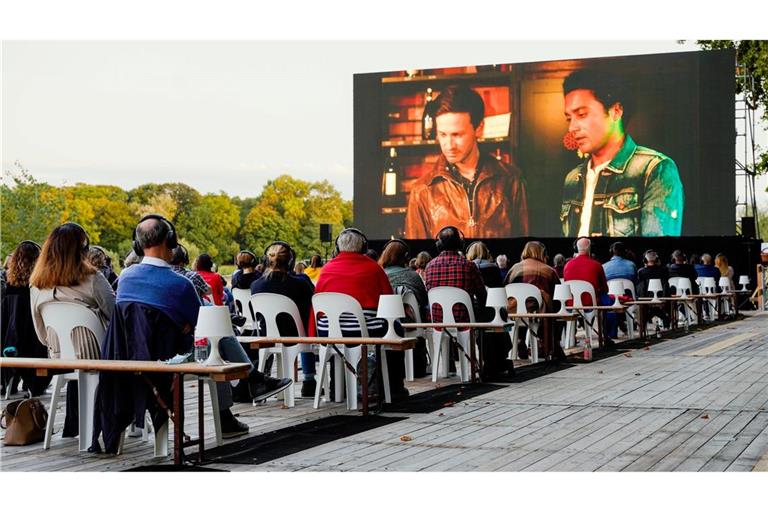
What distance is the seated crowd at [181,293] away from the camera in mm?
5891

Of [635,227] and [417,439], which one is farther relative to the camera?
[635,227]

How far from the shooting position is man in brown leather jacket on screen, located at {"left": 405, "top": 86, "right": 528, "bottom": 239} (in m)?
24.3

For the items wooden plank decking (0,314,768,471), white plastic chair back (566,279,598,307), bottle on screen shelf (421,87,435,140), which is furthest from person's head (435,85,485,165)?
wooden plank decking (0,314,768,471)

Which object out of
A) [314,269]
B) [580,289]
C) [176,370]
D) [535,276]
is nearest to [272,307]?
[176,370]

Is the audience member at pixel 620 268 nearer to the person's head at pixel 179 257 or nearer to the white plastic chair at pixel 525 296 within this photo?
the white plastic chair at pixel 525 296

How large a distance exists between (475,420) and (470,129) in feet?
59.0

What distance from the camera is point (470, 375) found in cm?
988

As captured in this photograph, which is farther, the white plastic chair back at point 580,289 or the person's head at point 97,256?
the white plastic chair back at point 580,289

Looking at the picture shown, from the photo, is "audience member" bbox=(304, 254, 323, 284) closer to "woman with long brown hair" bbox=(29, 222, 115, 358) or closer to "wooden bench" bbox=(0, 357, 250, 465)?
"woman with long brown hair" bbox=(29, 222, 115, 358)

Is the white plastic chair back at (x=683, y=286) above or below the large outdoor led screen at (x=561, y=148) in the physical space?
below

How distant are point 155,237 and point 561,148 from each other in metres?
19.0

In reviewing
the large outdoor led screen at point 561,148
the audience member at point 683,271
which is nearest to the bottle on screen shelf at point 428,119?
the large outdoor led screen at point 561,148
